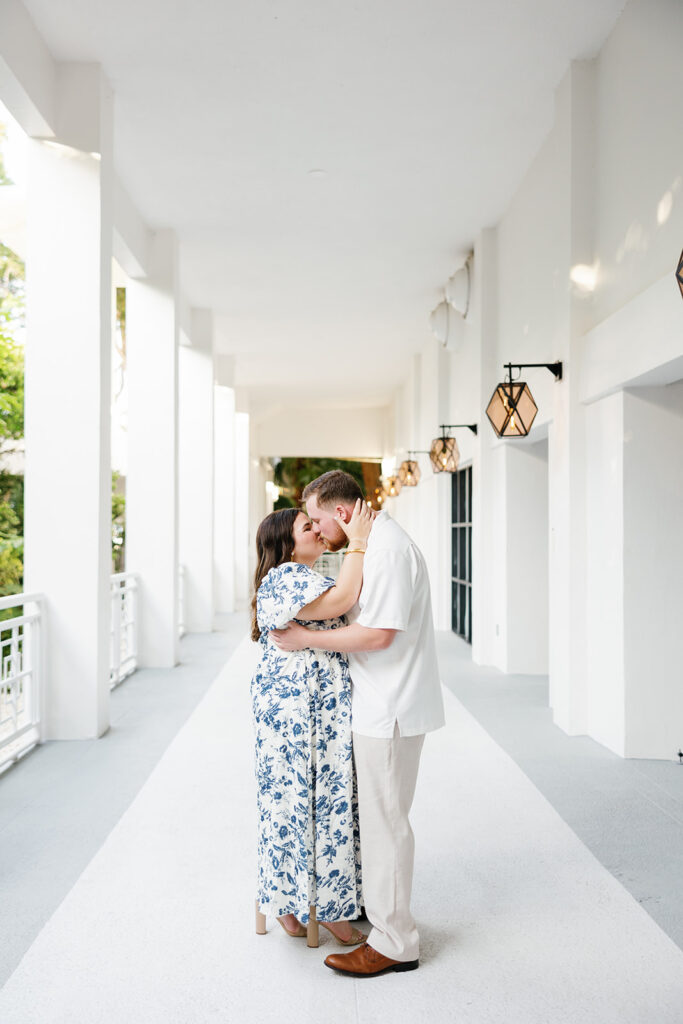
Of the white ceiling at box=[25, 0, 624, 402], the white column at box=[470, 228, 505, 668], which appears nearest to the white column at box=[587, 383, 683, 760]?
the white ceiling at box=[25, 0, 624, 402]

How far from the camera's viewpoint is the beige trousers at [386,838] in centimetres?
246

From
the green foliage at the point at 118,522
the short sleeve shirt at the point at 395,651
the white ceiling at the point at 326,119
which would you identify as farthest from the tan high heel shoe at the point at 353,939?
the green foliage at the point at 118,522

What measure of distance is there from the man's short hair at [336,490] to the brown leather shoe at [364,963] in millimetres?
1277

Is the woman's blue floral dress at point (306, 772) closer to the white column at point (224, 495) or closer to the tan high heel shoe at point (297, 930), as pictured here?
the tan high heel shoe at point (297, 930)

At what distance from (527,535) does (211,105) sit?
4204 millimetres

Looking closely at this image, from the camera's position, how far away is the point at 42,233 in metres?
5.24

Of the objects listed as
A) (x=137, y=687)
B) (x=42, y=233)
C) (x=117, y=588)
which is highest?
(x=42, y=233)

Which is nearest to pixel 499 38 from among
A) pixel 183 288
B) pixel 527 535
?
pixel 527 535

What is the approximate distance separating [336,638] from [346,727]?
285 mm

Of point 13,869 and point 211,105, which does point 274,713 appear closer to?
point 13,869

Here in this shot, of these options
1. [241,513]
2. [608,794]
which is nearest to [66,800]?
[608,794]

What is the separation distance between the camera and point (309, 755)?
254 centimetres

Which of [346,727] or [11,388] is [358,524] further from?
[11,388]

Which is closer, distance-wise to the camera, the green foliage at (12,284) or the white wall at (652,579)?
the white wall at (652,579)
